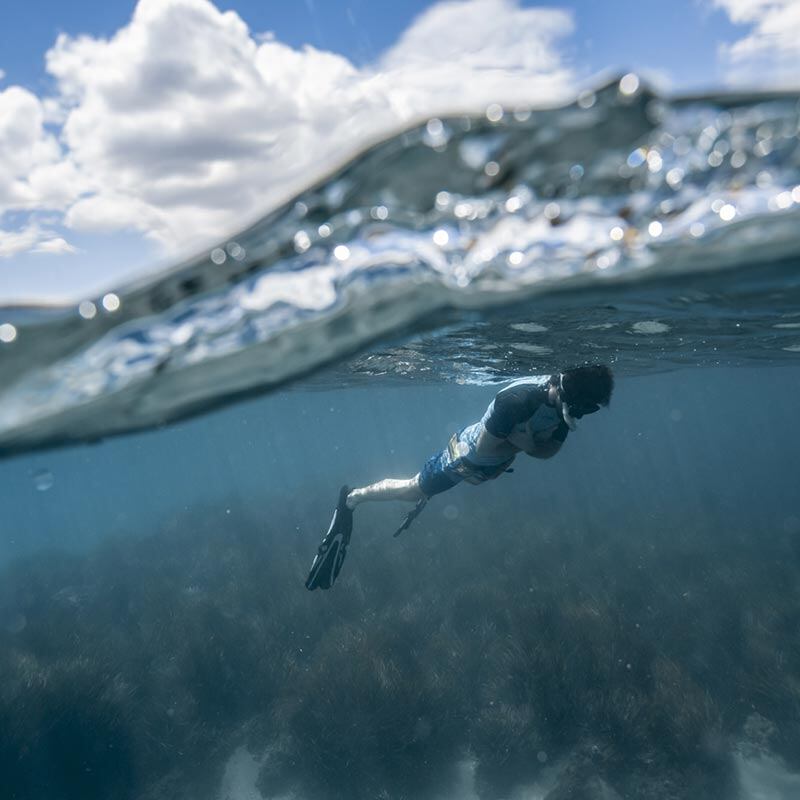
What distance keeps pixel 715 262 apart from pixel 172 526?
3126cm

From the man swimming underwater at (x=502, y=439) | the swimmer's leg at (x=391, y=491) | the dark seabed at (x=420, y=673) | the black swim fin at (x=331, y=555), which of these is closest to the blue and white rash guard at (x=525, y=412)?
the man swimming underwater at (x=502, y=439)

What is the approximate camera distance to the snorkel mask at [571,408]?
753cm

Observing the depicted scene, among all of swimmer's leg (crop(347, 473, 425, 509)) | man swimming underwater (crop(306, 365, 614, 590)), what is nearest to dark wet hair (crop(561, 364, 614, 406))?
man swimming underwater (crop(306, 365, 614, 590))

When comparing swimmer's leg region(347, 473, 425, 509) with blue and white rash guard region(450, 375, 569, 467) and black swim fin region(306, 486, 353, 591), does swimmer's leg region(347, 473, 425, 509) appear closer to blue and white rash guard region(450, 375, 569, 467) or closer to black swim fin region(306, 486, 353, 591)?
black swim fin region(306, 486, 353, 591)

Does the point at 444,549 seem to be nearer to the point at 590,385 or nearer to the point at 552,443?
the point at 552,443

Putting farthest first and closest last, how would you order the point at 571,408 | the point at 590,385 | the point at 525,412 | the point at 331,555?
1. the point at 331,555
2. the point at 525,412
3. the point at 571,408
4. the point at 590,385

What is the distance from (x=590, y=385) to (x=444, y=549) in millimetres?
16491

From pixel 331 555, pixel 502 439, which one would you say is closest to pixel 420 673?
pixel 331 555

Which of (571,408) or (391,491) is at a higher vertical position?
(571,408)

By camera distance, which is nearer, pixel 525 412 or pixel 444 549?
pixel 525 412

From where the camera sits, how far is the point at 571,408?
7.67 metres

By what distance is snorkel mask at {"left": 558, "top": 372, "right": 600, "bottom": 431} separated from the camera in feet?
24.7

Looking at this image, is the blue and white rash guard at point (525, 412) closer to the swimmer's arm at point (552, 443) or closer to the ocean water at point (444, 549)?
the swimmer's arm at point (552, 443)

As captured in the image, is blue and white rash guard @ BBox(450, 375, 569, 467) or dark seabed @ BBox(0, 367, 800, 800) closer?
blue and white rash guard @ BBox(450, 375, 569, 467)
